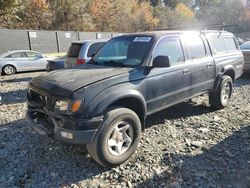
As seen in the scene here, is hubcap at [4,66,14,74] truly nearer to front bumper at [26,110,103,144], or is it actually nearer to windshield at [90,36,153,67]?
windshield at [90,36,153,67]

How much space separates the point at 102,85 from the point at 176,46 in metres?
1.99

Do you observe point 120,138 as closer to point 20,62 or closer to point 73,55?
→ point 73,55

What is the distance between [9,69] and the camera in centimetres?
1365

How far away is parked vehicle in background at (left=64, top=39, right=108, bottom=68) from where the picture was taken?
7891mm

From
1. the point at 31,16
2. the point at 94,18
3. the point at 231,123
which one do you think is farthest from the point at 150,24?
the point at 231,123

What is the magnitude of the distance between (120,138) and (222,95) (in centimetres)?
338

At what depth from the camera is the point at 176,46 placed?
4797 millimetres

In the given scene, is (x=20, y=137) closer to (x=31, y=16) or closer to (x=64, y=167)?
(x=64, y=167)

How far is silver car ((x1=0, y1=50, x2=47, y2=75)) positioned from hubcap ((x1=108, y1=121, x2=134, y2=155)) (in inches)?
459

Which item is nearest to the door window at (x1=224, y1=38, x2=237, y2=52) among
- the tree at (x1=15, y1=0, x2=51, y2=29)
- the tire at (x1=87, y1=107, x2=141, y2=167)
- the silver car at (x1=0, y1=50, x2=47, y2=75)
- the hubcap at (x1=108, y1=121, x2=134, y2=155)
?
the tire at (x1=87, y1=107, x2=141, y2=167)

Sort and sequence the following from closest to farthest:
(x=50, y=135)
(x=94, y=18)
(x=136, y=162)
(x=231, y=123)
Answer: (x=50, y=135) → (x=136, y=162) → (x=231, y=123) → (x=94, y=18)

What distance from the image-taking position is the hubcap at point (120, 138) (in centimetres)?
364

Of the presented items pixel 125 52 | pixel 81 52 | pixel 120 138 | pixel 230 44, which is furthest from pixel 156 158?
pixel 81 52

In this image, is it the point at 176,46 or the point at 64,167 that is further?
the point at 176,46
